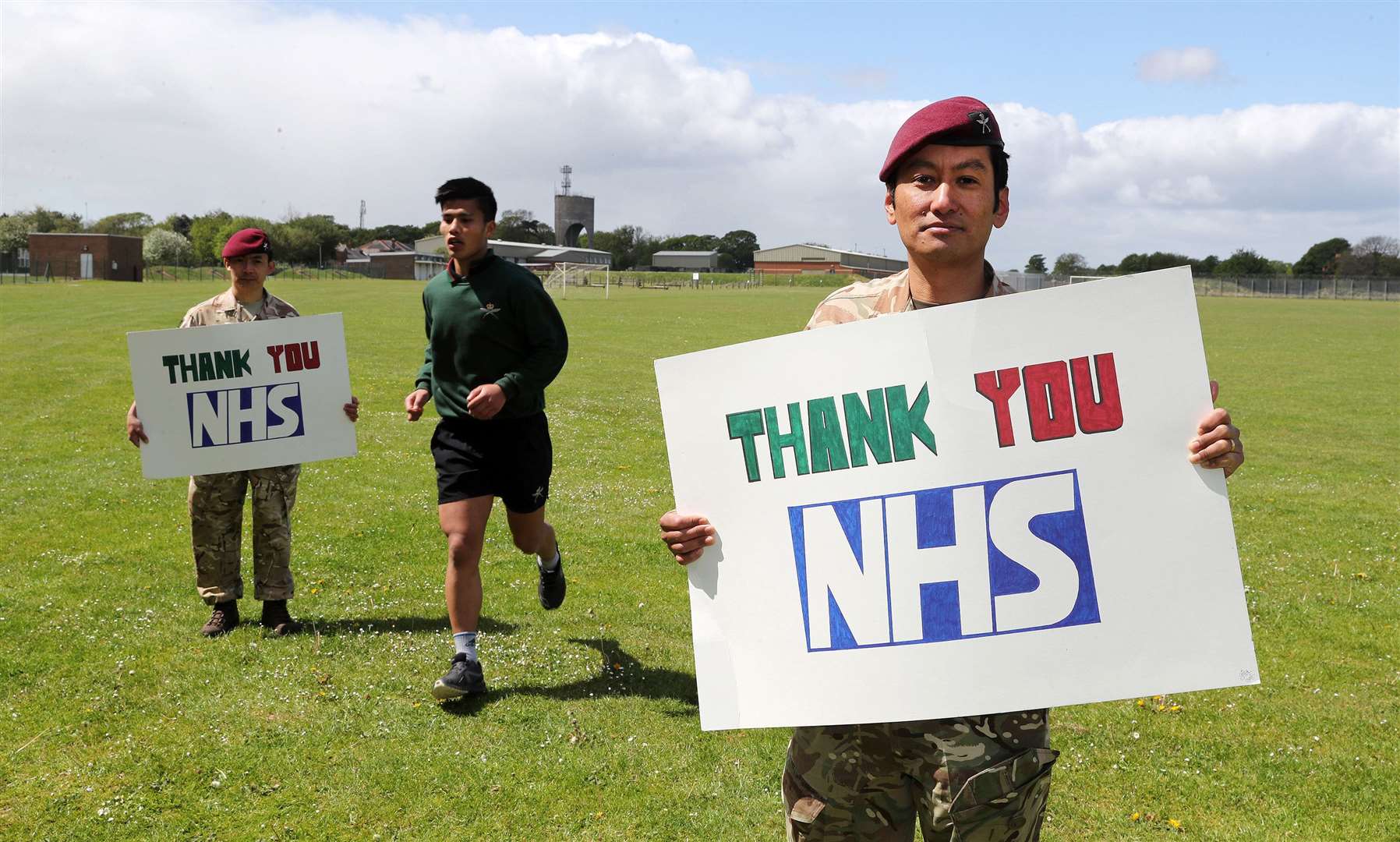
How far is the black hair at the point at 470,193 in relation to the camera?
224 inches

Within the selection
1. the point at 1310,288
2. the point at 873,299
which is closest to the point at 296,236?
the point at 1310,288

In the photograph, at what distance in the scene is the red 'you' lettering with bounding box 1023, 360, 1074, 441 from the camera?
276 centimetres

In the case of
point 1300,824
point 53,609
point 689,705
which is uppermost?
point 53,609

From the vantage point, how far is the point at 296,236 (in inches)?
5025

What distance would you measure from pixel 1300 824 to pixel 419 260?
414 ft

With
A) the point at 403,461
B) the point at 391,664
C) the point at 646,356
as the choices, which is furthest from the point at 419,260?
the point at 391,664

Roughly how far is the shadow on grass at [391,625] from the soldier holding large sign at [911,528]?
4500 mm

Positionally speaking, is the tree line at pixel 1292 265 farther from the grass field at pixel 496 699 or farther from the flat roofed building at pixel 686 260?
the grass field at pixel 496 699

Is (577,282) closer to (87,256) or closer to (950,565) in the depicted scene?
(87,256)

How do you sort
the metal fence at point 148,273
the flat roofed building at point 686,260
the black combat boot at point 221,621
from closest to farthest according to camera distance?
the black combat boot at point 221,621 < the metal fence at point 148,273 < the flat roofed building at point 686,260

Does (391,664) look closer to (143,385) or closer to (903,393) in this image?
(143,385)

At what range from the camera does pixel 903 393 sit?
283 centimetres

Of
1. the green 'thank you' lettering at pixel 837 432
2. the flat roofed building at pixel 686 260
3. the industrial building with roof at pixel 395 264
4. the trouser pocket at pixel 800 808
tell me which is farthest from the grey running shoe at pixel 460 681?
the flat roofed building at pixel 686 260

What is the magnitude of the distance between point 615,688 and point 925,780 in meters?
3.56
